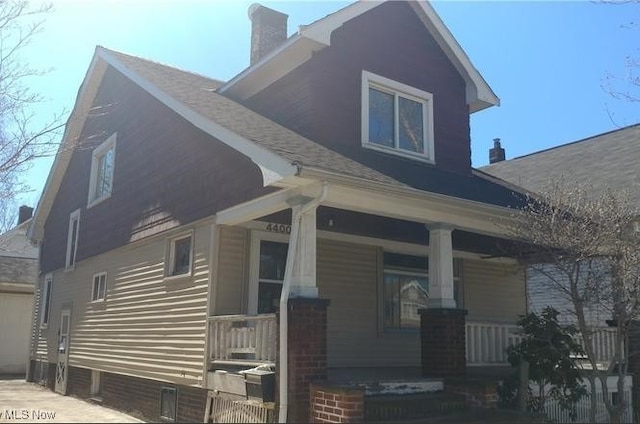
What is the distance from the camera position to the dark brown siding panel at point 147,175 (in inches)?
387

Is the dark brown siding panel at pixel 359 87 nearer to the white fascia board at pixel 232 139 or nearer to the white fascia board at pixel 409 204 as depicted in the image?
the white fascia board at pixel 409 204

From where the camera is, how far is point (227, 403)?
8664mm

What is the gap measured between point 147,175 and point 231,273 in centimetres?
380

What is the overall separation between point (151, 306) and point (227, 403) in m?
3.40

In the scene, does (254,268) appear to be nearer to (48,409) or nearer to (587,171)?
(48,409)

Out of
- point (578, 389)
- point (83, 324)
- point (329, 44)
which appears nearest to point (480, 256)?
point (578, 389)

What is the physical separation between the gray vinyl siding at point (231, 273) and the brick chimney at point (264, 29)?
5011mm

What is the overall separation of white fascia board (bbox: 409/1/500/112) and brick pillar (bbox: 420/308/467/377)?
507 cm

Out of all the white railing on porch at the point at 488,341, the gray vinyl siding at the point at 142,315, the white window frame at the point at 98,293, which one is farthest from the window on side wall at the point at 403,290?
the white window frame at the point at 98,293

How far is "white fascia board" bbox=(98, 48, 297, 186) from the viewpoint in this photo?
24.6 feet

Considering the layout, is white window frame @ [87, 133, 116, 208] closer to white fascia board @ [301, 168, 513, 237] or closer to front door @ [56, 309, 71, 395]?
front door @ [56, 309, 71, 395]

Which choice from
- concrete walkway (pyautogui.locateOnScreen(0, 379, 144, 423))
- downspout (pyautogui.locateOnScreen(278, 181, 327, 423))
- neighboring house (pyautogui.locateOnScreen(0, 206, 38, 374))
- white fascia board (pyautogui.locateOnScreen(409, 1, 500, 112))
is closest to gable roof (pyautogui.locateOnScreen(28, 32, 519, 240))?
downspout (pyautogui.locateOnScreen(278, 181, 327, 423))

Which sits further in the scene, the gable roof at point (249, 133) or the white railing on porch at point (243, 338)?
the white railing on porch at point (243, 338)

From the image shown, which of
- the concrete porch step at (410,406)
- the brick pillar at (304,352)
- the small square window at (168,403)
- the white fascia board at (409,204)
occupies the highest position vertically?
the white fascia board at (409,204)
